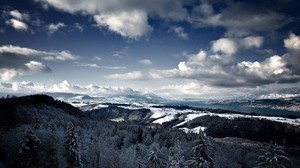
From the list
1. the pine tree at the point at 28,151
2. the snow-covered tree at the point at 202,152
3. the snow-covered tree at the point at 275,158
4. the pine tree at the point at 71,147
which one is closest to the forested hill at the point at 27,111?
the pine tree at the point at 28,151

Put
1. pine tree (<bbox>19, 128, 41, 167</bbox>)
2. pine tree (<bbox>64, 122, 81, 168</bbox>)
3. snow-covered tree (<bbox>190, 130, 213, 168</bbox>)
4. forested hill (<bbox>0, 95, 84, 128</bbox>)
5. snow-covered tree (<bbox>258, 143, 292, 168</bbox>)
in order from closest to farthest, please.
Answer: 1. snow-covered tree (<bbox>258, 143, 292, 168</bbox>)
2. snow-covered tree (<bbox>190, 130, 213, 168</bbox>)
3. pine tree (<bbox>64, 122, 81, 168</bbox>)
4. pine tree (<bbox>19, 128, 41, 167</bbox>)
5. forested hill (<bbox>0, 95, 84, 128</bbox>)

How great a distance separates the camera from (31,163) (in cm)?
7506

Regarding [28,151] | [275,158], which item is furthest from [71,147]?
[275,158]

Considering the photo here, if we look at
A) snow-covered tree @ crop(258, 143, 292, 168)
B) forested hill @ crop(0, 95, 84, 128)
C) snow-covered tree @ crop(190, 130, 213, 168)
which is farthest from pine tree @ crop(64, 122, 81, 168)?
forested hill @ crop(0, 95, 84, 128)

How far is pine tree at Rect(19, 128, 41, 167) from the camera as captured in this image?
7469cm

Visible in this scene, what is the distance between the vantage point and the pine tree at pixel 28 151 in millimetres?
74688

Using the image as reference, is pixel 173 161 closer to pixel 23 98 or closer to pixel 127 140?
pixel 127 140

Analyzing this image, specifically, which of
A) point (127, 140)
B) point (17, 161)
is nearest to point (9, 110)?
point (127, 140)

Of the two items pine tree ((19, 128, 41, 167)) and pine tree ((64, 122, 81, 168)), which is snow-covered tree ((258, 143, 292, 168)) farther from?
pine tree ((19, 128, 41, 167))

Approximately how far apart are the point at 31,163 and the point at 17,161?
145 inches

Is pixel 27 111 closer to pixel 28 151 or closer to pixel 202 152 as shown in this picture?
pixel 28 151

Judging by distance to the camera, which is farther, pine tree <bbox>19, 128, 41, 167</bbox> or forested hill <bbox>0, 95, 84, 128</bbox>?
forested hill <bbox>0, 95, 84, 128</bbox>

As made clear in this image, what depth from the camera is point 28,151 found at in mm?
77000

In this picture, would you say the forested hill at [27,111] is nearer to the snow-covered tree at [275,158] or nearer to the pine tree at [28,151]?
the pine tree at [28,151]
